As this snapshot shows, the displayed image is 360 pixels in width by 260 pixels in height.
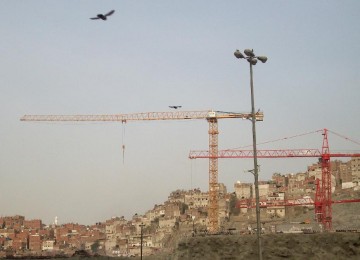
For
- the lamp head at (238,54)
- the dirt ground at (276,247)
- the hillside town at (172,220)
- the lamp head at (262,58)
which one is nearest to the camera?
the lamp head at (238,54)

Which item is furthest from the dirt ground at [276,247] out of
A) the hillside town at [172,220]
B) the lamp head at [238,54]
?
the hillside town at [172,220]

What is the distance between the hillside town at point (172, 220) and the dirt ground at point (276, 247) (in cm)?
5217

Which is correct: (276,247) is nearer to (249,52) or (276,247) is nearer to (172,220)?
(249,52)

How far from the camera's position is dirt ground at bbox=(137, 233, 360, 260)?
2028 inches

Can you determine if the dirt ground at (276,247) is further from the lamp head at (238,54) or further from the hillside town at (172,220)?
the hillside town at (172,220)

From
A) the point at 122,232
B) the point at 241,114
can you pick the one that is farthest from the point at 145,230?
the point at 241,114

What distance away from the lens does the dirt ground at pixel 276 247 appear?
51.5 meters

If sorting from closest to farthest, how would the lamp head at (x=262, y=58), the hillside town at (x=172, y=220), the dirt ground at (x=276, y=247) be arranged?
1. the lamp head at (x=262, y=58)
2. the dirt ground at (x=276, y=247)
3. the hillside town at (x=172, y=220)

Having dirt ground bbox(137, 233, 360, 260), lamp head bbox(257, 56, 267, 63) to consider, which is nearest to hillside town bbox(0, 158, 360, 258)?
dirt ground bbox(137, 233, 360, 260)

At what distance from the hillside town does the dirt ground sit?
171 ft

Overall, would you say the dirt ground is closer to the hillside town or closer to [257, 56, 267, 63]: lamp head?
[257, 56, 267, 63]: lamp head

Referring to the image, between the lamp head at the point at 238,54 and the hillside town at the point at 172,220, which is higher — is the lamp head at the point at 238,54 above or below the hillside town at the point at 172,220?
above

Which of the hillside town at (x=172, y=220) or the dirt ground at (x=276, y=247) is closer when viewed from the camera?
the dirt ground at (x=276, y=247)

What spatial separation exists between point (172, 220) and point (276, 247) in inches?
3228
